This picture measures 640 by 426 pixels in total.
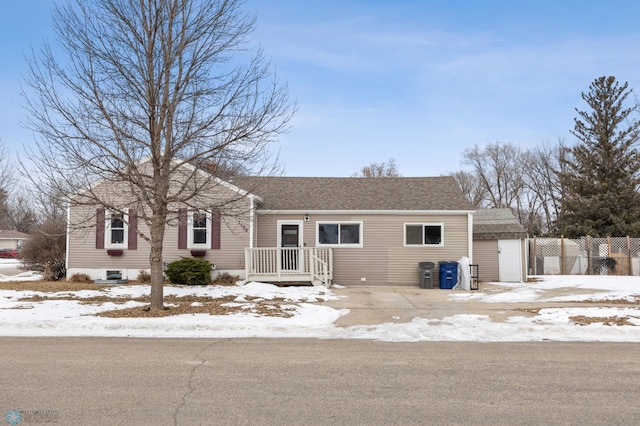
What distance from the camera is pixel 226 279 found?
57.5ft

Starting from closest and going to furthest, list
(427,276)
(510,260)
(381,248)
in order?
(427,276)
(381,248)
(510,260)

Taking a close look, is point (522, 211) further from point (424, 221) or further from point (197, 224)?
point (197, 224)

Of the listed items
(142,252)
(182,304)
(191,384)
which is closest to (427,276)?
(182,304)

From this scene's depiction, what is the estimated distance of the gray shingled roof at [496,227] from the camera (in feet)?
67.9

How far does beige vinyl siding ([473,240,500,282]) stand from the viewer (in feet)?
69.1

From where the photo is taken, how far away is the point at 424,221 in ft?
62.8

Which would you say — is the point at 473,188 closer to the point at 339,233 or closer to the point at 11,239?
the point at 339,233

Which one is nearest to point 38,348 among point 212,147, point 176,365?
point 176,365

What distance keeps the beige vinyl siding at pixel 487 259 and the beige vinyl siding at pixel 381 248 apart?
2.40 meters

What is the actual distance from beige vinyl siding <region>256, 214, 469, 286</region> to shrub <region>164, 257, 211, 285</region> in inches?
109

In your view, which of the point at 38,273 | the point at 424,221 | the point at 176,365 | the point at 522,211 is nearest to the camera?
the point at 176,365

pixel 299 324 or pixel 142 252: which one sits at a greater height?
pixel 142 252

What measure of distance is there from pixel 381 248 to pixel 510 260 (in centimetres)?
606

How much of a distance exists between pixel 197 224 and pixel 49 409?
44.9ft
